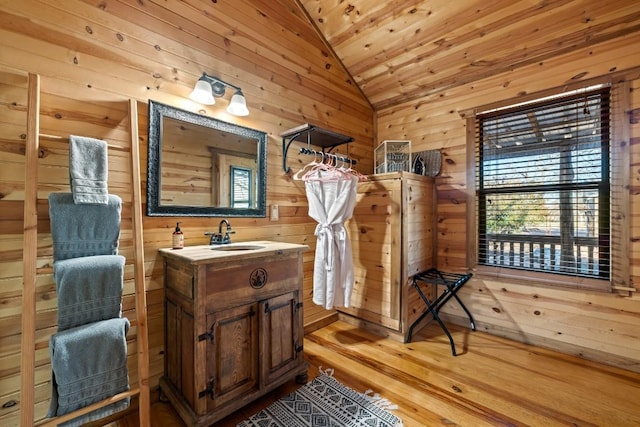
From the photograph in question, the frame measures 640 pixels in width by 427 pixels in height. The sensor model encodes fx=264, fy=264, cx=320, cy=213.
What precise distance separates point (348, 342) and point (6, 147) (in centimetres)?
245

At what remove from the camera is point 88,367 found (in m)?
1.15

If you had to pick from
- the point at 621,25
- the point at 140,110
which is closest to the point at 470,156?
the point at 621,25

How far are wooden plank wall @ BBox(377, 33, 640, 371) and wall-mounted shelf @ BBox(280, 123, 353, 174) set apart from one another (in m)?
0.98

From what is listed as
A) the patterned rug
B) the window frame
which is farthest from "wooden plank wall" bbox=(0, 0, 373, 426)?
the window frame

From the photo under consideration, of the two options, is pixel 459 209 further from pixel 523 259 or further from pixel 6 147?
pixel 6 147

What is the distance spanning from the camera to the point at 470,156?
8.46ft

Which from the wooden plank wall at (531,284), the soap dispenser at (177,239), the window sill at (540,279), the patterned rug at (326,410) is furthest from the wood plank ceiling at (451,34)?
the patterned rug at (326,410)

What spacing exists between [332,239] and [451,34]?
6.64ft

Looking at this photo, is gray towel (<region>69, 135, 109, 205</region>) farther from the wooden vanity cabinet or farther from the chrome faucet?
the chrome faucet

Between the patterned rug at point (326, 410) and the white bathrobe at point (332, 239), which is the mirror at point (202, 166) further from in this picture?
the patterned rug at point (326, 410)

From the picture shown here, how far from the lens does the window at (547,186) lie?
6.77 ft

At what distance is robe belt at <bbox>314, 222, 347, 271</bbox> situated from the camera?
6.87 ft

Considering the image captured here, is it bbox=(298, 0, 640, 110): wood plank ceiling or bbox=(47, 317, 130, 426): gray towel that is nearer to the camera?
bbox=(47, 317, 130, 426): gray towel

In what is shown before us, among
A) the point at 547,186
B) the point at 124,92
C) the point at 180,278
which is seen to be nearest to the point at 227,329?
the point at 180,278
